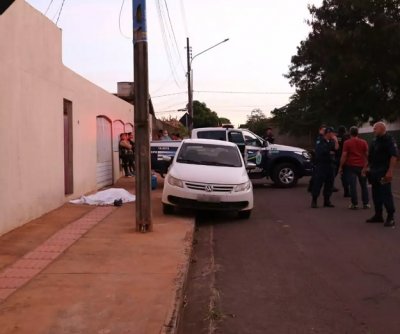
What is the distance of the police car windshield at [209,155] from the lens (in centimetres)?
1228

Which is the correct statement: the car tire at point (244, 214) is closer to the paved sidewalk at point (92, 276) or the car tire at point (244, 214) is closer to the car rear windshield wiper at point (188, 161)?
the car rear windshield wiper at point (188, 161)

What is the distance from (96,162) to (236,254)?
9080mm

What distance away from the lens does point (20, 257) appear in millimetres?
7559

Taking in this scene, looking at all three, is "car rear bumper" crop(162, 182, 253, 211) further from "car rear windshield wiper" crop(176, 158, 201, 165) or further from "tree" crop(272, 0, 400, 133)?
"tree" crop(272, 0, 400, 133)

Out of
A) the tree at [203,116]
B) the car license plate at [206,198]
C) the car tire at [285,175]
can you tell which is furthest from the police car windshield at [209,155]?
the tree at [203,116]

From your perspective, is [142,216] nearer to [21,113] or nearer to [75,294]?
[21,113]

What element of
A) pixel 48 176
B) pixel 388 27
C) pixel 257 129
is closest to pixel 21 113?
pixel 48 176

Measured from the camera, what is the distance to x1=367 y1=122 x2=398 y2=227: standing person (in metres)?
10.2

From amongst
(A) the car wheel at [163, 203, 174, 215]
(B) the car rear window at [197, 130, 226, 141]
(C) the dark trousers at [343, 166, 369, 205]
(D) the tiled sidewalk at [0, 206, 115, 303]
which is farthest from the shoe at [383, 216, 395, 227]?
(B) the car rear window at [197, 130, 226, 141]

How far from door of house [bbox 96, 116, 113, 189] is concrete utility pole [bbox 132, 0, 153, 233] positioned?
7763mm

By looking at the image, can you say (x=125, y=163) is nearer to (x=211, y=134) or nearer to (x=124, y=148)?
(x=124, y=148)

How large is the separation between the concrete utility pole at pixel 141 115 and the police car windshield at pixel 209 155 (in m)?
2.87

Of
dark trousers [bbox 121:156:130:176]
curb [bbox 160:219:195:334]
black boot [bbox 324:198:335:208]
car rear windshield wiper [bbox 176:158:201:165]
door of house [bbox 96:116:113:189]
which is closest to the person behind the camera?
curb [bbox 160:219:195:334]

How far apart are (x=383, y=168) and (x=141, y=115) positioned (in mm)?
4350
